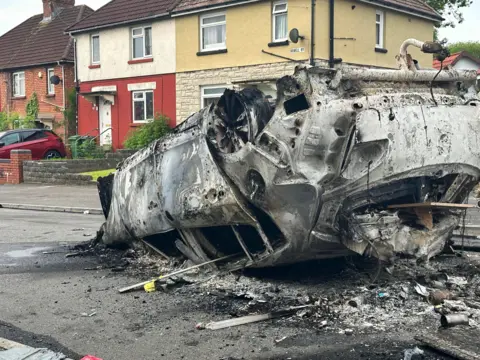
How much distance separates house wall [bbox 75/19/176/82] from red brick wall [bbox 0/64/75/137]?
79.6 inches

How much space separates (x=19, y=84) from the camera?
31406mm

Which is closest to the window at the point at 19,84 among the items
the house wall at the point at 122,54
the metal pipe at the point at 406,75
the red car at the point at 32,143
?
the house wall at the point at 122,54

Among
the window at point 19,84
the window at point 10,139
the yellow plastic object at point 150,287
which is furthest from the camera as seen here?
the window at point 19,84

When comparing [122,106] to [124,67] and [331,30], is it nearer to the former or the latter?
[124,67]

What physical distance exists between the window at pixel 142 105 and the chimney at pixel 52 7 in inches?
425

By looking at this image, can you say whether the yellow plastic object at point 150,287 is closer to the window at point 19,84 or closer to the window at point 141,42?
the window at point 141,42

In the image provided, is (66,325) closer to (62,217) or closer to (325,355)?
(325,355)

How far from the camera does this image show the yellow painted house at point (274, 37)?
19766 millimetres

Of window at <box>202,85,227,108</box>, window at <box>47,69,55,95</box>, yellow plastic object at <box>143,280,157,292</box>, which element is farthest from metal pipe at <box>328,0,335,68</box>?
window at <box>47,69,55,95</box>

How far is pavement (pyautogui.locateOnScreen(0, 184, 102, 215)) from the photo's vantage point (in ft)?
47.3

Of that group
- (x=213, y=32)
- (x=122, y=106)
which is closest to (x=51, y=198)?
Answer: (x=213, y=32)

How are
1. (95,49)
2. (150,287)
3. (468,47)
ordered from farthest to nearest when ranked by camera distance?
(468,47) → (95,49) → (150,287)

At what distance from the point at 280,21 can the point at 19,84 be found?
16655 mm

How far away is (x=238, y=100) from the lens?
5.55 metres
